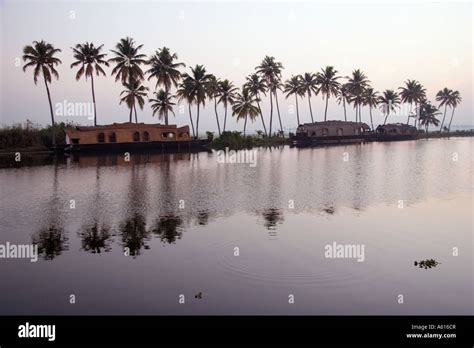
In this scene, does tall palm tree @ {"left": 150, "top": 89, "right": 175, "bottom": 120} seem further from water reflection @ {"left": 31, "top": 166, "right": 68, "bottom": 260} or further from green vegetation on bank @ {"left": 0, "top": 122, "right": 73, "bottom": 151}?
water reflection @ {"left": 31, "top": 166, "right": 68, "bottom": 260}

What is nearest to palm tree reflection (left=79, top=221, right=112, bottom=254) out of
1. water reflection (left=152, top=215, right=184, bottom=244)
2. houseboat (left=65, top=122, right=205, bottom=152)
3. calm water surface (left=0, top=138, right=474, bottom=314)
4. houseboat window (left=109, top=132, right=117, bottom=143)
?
calm water surface (left=0, top=138, right=474, bottom=314)

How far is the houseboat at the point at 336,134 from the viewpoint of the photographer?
268 ft

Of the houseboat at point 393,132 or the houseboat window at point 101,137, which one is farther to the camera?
the houseboat at point 393,132

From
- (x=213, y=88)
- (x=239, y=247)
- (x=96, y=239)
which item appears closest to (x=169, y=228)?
(x=96, y=239)

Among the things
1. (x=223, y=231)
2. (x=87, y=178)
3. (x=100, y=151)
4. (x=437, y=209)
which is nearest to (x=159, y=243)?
(x=223, y=231)

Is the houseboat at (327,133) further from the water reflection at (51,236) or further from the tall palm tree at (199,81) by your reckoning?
the water reflection at (51,236)

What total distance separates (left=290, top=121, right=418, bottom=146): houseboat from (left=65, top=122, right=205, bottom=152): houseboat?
2593cm

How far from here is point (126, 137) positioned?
197ft

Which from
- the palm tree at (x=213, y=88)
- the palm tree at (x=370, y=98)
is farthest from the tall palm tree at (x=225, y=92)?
the palm tree at (x=370, y=98)

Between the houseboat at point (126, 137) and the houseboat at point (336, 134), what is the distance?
25932 millimetres

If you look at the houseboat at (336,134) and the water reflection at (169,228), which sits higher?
the houseboat at (336,134)

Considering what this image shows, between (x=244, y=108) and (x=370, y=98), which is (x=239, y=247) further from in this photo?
(x=370, y=98)

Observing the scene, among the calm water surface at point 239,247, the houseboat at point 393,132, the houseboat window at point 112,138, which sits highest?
the houseboat at point 393,132
